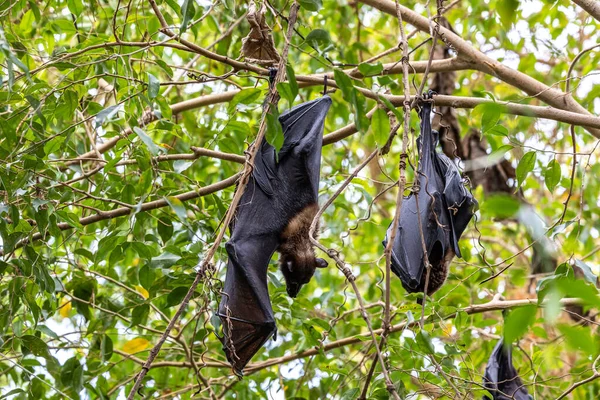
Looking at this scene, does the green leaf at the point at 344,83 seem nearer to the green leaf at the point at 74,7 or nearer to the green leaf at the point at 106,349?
the green leaf at the point at 74,7

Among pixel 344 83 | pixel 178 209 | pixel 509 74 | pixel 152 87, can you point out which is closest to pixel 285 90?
pixel 344 83

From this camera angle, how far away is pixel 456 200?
Answer: 4512 millimetres

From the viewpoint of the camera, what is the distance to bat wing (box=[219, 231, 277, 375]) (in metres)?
3.95

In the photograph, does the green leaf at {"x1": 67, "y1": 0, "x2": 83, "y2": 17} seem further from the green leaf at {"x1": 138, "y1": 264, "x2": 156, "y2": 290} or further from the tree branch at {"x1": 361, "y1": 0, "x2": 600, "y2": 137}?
the tree branch at {"x1": 361, "y1": 0, "x2": 600, "y2": 137}

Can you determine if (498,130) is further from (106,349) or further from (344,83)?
(106,349)

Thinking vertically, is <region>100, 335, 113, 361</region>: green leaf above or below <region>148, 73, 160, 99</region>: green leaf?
below

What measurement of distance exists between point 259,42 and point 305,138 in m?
0.74

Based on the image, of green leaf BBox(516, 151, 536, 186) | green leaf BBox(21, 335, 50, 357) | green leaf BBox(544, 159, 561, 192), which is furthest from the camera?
green leaf BBox(21, 335, 50, 357)

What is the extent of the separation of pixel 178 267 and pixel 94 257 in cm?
49

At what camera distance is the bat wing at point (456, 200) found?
4500 mm

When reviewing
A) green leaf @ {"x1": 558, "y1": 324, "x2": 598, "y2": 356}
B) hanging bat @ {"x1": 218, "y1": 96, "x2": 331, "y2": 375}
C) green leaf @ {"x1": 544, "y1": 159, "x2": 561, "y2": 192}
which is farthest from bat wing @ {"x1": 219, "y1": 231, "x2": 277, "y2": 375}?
green leaf @ {"x1": 558, "y1": 324, "x2": 598, "y2": 356}

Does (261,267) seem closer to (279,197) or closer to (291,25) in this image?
(279,197)

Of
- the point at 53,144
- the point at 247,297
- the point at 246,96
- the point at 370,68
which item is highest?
the point at 53,144

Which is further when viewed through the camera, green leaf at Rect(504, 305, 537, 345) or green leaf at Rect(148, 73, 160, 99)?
green leaf at Rect(148, 73, 160, 99)
